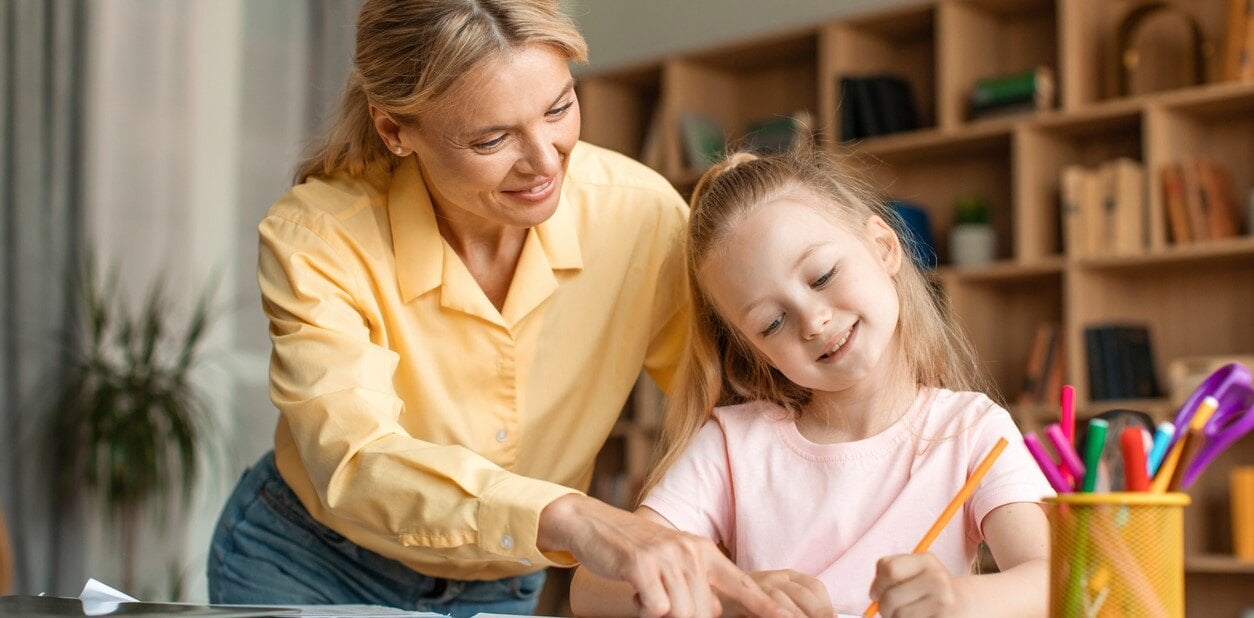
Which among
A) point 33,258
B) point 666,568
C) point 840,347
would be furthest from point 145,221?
point 666,568

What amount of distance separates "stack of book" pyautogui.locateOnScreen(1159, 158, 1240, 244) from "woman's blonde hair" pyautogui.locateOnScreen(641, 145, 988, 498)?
2115mm

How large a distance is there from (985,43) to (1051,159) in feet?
1.61

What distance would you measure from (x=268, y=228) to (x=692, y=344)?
0.50 m

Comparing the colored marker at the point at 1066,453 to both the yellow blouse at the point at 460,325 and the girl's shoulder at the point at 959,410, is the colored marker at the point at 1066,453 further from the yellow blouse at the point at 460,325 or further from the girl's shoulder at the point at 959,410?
the yellow blouse at the point at 460,325

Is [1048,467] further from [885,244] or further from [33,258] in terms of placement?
[33,258]

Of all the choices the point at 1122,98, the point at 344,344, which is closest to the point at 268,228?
the point at 344,344

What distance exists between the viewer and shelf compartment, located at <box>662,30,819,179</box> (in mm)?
4309

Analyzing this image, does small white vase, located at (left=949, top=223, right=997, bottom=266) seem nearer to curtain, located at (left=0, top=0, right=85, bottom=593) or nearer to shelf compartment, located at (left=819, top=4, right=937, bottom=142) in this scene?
shelf compartment, located at (left=819, top=4, right=937, bottom=142)

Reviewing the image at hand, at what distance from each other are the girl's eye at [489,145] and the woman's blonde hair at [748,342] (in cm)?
24

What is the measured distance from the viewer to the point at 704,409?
4.68 ft

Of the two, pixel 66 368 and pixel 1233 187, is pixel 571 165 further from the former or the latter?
pixel 66 368

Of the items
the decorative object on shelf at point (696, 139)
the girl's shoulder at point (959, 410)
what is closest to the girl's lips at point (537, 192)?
the girl's shoulder at point (959, 410)

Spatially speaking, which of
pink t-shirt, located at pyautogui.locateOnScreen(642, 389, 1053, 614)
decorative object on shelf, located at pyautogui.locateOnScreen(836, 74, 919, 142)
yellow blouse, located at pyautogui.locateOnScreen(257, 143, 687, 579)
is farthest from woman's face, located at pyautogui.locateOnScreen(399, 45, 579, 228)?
decorative object on shelf, located at pyautogui.locateOnScreen(836, 74, 919, 142)

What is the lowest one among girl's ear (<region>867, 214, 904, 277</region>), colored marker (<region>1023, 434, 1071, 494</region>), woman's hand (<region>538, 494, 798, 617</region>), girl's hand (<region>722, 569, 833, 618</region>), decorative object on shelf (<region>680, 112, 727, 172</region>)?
girl's hand (<region>722, 569, 833, 618</region>)
